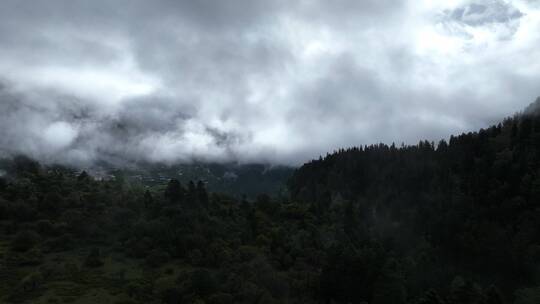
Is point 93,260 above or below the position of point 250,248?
below

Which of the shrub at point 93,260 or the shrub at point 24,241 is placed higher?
the shrub at point 24,241

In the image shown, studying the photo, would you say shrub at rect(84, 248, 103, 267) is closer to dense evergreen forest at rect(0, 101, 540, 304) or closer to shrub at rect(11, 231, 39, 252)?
dense evergreen forest at rect(0, 101, 540, 304)

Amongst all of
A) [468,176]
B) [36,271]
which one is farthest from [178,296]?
[468,176]

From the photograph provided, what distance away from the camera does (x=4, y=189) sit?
134000mm

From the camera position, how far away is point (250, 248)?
11525 cm

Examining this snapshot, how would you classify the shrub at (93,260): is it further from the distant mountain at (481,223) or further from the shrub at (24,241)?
the distant mountain at (481,223)

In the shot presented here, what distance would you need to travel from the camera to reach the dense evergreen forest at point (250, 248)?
9288 cm

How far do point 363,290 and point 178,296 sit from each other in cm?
4354

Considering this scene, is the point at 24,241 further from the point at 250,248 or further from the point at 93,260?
the point at 250,248

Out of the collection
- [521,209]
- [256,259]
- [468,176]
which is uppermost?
[468,176]

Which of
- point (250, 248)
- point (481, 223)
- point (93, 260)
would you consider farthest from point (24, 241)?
point (481, 223)

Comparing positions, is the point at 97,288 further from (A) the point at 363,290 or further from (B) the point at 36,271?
(A) the point at 363,290

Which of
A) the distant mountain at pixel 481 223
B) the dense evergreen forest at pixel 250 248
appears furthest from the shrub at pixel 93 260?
the distant mountain at pixel 481 223

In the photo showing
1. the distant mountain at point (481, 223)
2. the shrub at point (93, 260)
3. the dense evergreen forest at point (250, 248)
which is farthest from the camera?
the distant mountain at point (481, 223)
